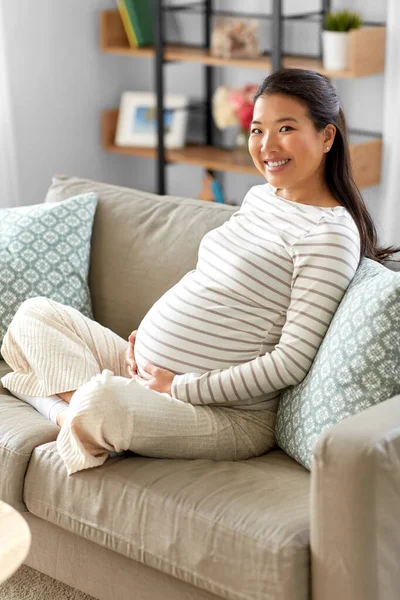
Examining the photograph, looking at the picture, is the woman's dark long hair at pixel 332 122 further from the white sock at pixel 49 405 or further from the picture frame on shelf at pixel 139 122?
the picture frame on shelf at pixel 139 122

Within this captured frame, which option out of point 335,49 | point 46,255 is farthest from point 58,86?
point 46,255

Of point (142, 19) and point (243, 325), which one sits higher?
point (142, 19)

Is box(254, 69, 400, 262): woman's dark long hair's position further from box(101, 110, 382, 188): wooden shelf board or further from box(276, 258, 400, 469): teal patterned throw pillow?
box(101, 110, 382, 188): wooden shelf board

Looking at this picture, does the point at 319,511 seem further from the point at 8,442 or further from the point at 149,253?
the point at 149,253

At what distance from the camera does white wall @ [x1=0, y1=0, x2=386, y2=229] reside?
3.75 m

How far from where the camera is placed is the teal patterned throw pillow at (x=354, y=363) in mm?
1700

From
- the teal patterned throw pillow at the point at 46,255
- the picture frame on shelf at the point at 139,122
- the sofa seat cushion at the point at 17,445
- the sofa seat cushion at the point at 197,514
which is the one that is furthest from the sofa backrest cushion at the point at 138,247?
the picture frame on shelf at the point at 139,122

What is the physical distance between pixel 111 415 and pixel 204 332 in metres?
0.29

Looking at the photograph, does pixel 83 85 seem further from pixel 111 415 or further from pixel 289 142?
pixel 111 415

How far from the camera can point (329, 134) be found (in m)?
Answer: 1.97

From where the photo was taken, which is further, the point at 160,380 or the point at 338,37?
the point at 338,37

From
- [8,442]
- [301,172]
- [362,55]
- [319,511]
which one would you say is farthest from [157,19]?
[319,511]

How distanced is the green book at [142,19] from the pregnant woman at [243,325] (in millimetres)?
2186

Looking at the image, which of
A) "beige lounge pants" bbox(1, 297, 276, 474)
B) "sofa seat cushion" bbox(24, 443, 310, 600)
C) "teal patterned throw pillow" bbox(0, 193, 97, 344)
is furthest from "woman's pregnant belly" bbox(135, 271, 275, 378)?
"teal patterned throw pillow" bbox(0, 193, 97, 344)
